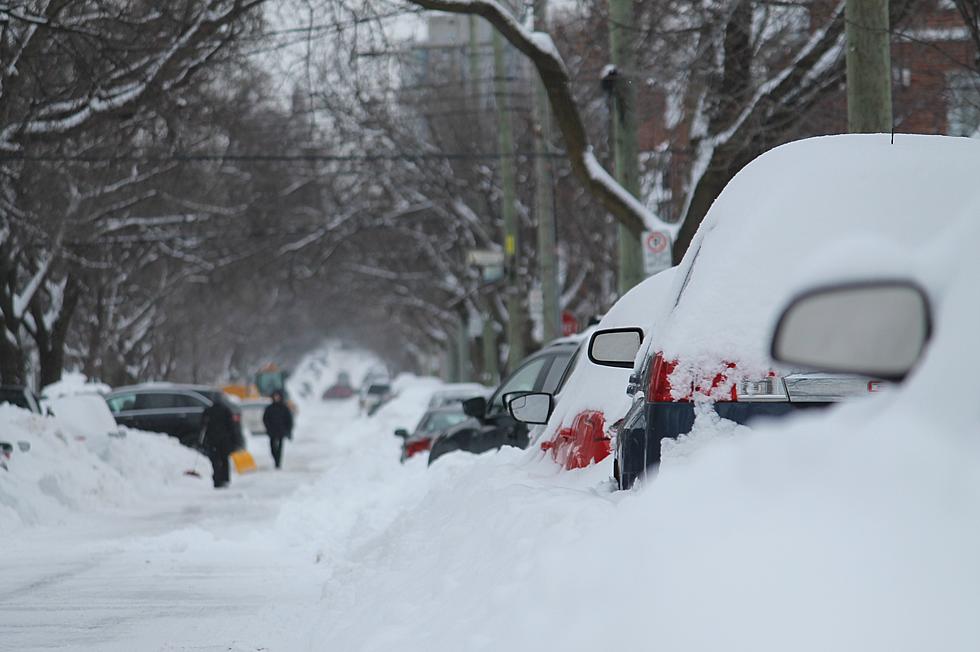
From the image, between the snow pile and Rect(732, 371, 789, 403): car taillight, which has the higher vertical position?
Rect(732, 371, 789, 403): car taillight

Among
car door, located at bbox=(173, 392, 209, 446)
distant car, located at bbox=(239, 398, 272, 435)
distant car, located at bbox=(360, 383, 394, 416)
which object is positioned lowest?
distant car, located at bbox=(360, 383, 394, 416)

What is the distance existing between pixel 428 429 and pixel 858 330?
2068cm

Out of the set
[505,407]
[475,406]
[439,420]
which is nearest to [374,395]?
[439,420]

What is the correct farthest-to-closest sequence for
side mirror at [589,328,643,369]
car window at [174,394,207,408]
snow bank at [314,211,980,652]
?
1. car window at [174,394,207,408]
2. side mirror at [589,328,643,369]
3. snow bank at [314,211,980,652]

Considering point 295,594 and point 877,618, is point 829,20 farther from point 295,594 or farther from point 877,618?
point 877,618

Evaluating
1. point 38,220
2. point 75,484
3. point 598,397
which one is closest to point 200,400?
point 38,220

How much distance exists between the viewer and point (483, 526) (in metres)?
6.21

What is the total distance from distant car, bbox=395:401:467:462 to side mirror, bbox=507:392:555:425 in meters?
12.1

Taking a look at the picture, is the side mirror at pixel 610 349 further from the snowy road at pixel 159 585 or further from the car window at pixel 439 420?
the car window at pixel 439 420

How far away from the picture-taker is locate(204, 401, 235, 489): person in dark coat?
80.2 feet

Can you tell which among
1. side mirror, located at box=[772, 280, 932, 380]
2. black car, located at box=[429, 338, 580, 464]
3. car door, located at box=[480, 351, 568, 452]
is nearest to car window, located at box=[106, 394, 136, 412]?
black car, located at box=[429, 338, 580, 464]

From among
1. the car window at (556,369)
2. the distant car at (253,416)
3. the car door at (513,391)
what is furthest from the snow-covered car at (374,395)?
the car window at (556,369)

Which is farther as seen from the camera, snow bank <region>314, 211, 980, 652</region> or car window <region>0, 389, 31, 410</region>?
car window <region>0, 389, 31, 410</region>

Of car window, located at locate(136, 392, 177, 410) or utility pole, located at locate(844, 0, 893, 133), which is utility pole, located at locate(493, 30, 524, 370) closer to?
car window, located at locate(136, 392, 177, 410)
